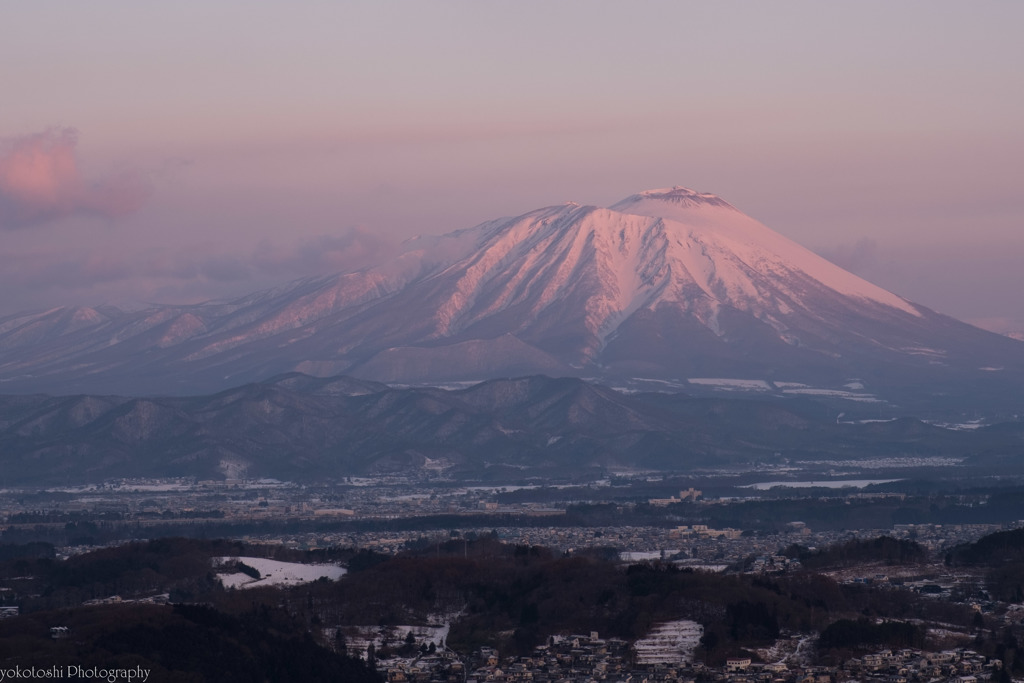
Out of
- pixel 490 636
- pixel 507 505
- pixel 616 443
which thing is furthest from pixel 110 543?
pixel 616 443

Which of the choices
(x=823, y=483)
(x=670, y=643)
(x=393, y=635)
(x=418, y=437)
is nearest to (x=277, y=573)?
(x=393, y=635)

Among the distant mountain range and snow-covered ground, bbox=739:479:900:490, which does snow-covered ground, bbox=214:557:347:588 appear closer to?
snow-covered ground, bbox=739:479:900:490

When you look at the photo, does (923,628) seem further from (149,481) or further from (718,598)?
(149,481)

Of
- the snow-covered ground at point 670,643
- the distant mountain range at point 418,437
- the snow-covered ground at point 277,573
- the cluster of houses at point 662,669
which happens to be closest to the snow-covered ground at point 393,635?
the cluster of houses at point 662,669

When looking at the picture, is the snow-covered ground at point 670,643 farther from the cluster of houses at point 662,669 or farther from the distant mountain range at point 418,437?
the distant mountain range at point 418,437

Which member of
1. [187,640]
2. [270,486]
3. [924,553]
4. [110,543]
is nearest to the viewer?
[187,640]

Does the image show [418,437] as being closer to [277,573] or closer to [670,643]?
[277,573]
